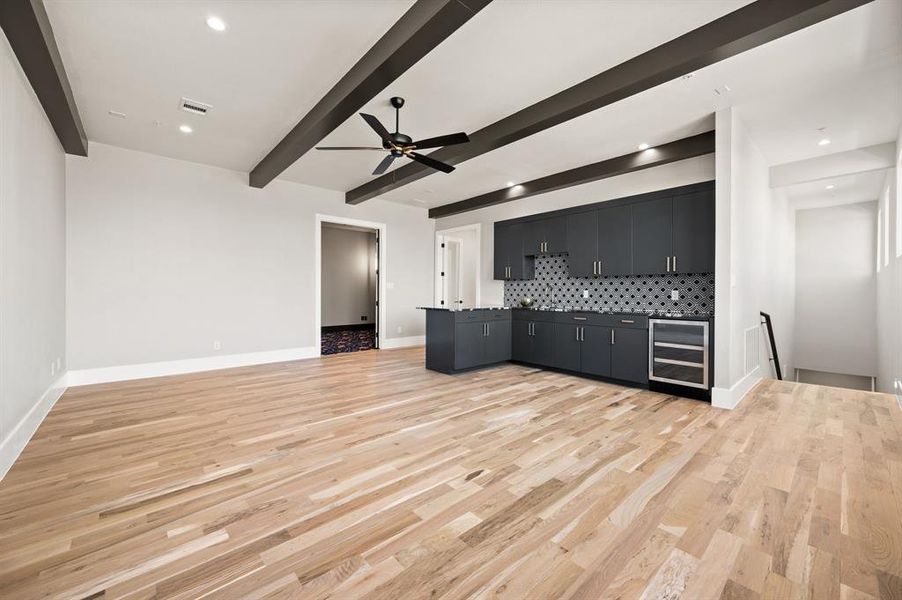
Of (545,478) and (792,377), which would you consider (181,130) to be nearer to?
(545,478)

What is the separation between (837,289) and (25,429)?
39.1 ft

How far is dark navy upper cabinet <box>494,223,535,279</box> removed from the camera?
638cm

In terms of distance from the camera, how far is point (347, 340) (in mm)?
8688


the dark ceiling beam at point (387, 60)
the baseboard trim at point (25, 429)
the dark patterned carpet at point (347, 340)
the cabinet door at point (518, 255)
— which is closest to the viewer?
the dark ceiling beam at point (387, 60)

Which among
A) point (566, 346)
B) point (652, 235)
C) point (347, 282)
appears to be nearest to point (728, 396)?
point (566, 346)

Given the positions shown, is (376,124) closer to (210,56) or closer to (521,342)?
(210,56)

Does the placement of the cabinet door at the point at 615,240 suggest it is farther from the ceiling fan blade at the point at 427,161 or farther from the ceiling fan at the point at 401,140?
the ceiling fan at the point at 401,140

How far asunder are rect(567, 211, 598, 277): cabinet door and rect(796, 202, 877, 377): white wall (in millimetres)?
5980

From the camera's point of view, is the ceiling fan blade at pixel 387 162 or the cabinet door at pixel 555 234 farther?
the cabinet door at pixel 555 234

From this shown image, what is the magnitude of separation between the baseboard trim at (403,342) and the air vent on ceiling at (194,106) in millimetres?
4751

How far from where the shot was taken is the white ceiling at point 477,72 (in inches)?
99.7

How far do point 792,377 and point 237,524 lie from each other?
10284 millimetres

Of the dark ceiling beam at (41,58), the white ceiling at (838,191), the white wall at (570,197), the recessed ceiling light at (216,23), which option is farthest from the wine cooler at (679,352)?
the dark ceiling beam at (41,58)

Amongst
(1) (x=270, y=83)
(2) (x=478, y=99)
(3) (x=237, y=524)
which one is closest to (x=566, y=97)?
(2) (x=478, y=99)
